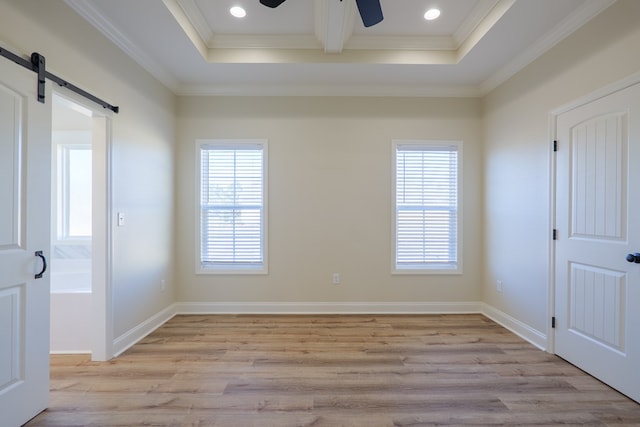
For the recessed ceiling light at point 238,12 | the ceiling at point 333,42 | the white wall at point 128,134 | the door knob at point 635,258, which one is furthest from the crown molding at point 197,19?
the door knob at point 635,258

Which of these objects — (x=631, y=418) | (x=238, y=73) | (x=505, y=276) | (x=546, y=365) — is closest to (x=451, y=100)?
(x=505, y=276)

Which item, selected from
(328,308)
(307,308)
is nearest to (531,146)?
(328,308)

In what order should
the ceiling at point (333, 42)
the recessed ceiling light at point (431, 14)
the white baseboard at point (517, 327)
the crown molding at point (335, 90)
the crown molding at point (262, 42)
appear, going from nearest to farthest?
the ceiling at point (333, 42)
the recessed ceiling light at point (431, 14)
the white baseboard at point (517, 327)
the crown molding at point (262, 42)
the crown molding at point (335, 90)

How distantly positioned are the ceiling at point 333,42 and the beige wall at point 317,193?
0.23 metres

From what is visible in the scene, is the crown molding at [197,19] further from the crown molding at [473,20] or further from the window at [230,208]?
the crown molding at [473,20]

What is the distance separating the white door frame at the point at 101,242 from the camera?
2527mm

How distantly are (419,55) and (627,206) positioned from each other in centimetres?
226

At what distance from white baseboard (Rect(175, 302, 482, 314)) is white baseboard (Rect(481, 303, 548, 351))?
0.42 meters

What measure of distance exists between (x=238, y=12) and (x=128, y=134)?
1.54 metres

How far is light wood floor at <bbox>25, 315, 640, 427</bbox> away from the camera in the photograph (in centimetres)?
189

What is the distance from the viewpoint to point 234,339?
301 centimetres

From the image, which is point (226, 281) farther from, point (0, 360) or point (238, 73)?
point (238, 73)

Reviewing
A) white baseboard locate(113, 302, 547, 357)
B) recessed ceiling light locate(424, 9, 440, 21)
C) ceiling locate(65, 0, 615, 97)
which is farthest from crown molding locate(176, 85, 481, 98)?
white baseboard locate(113, 302, 547, 357)

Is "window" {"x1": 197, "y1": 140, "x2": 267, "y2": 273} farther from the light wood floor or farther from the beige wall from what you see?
the light wood floor
